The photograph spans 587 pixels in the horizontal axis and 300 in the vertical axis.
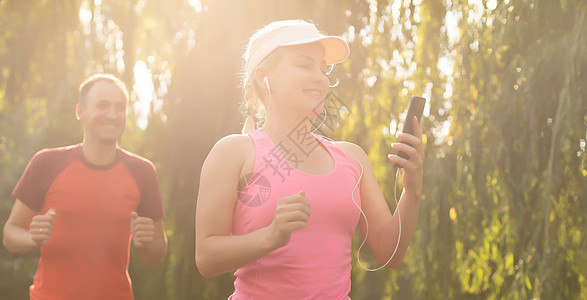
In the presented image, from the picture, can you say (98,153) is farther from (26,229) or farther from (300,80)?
(300,80)

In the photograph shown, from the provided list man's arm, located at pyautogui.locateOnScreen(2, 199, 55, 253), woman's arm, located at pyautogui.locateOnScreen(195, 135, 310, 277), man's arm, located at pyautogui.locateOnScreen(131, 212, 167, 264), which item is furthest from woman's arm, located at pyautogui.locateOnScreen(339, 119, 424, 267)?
man's arm, located at pyautogui.locateOnScreen(2, 199, 55, 253)

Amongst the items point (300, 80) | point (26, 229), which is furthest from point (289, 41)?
point (26, 229)

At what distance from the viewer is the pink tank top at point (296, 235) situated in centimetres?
184

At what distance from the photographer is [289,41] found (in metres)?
1.97

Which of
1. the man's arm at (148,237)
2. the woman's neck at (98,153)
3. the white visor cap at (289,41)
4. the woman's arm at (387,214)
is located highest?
the white visor cap at (289,41)

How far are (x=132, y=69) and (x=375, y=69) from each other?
9.61 ft

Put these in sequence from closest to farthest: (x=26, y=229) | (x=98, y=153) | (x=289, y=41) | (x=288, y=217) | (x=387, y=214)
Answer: (x=288, y=217) < (x=289, y=41) < (x=387, y=214) < (x=26, y=229) < (x=98, y=153)

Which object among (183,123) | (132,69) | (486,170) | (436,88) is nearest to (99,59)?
(132,69)

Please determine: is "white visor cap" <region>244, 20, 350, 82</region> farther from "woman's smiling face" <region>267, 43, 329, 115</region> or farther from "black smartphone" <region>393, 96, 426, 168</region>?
"black smartphone" <region>393, 96, 426, 168</region>

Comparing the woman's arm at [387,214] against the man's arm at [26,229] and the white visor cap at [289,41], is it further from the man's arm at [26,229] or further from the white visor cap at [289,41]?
the man's arm at [26,229]

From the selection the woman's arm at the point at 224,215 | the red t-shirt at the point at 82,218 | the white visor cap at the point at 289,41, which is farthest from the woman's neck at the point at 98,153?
the woman's arm at the point at 224,215

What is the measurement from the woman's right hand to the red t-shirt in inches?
69.1

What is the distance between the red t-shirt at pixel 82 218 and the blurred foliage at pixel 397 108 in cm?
127

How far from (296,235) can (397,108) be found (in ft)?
14.2
